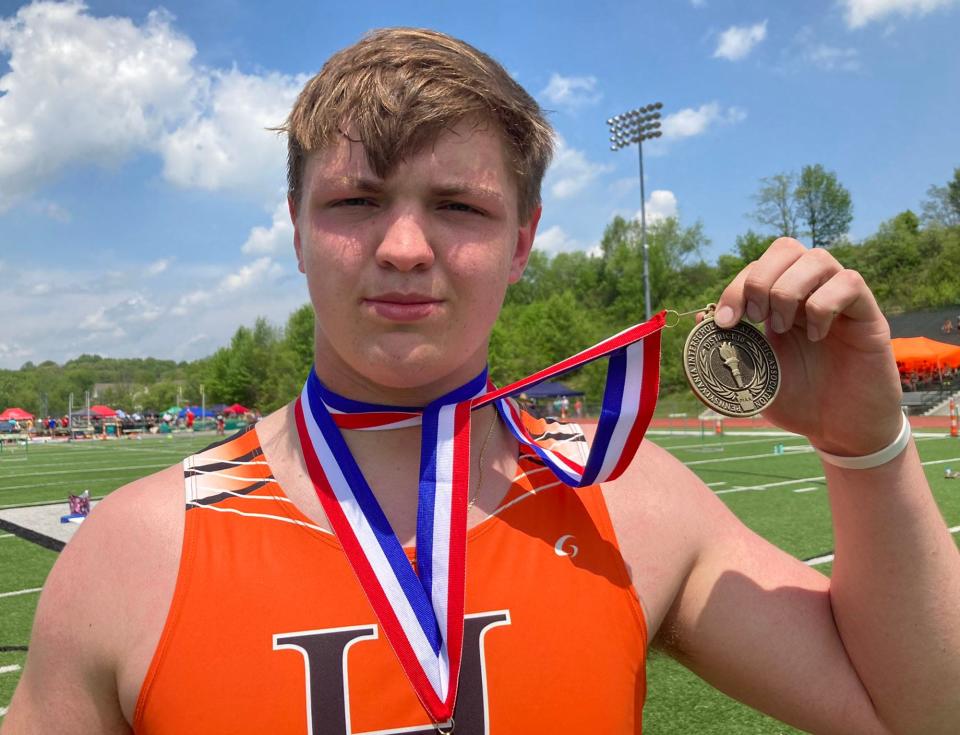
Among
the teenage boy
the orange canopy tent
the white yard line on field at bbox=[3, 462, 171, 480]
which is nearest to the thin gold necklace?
the teenage boy

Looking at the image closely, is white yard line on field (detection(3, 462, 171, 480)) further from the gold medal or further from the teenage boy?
the gold medal

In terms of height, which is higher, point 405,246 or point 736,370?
point 405,246

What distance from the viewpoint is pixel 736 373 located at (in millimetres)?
1479

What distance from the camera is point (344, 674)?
118cm

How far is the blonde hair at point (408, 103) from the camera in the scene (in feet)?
4.17

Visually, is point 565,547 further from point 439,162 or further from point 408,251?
point 439,162

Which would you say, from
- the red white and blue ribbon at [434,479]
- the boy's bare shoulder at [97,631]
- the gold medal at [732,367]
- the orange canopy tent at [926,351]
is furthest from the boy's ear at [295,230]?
the orange canopy tent at [926,351]

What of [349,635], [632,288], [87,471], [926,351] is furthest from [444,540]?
[632,288]

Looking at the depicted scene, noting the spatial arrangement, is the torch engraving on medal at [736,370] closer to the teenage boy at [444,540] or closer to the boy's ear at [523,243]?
the teenage boy at [444,540]

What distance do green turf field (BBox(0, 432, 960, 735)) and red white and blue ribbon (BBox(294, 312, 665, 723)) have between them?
0.56 m

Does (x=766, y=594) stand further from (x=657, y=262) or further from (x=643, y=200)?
(x=657, y=262)

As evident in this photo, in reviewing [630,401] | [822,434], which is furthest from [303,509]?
[822,434]

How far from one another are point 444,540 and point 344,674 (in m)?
0.27

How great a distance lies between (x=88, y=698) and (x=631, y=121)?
38.9m
